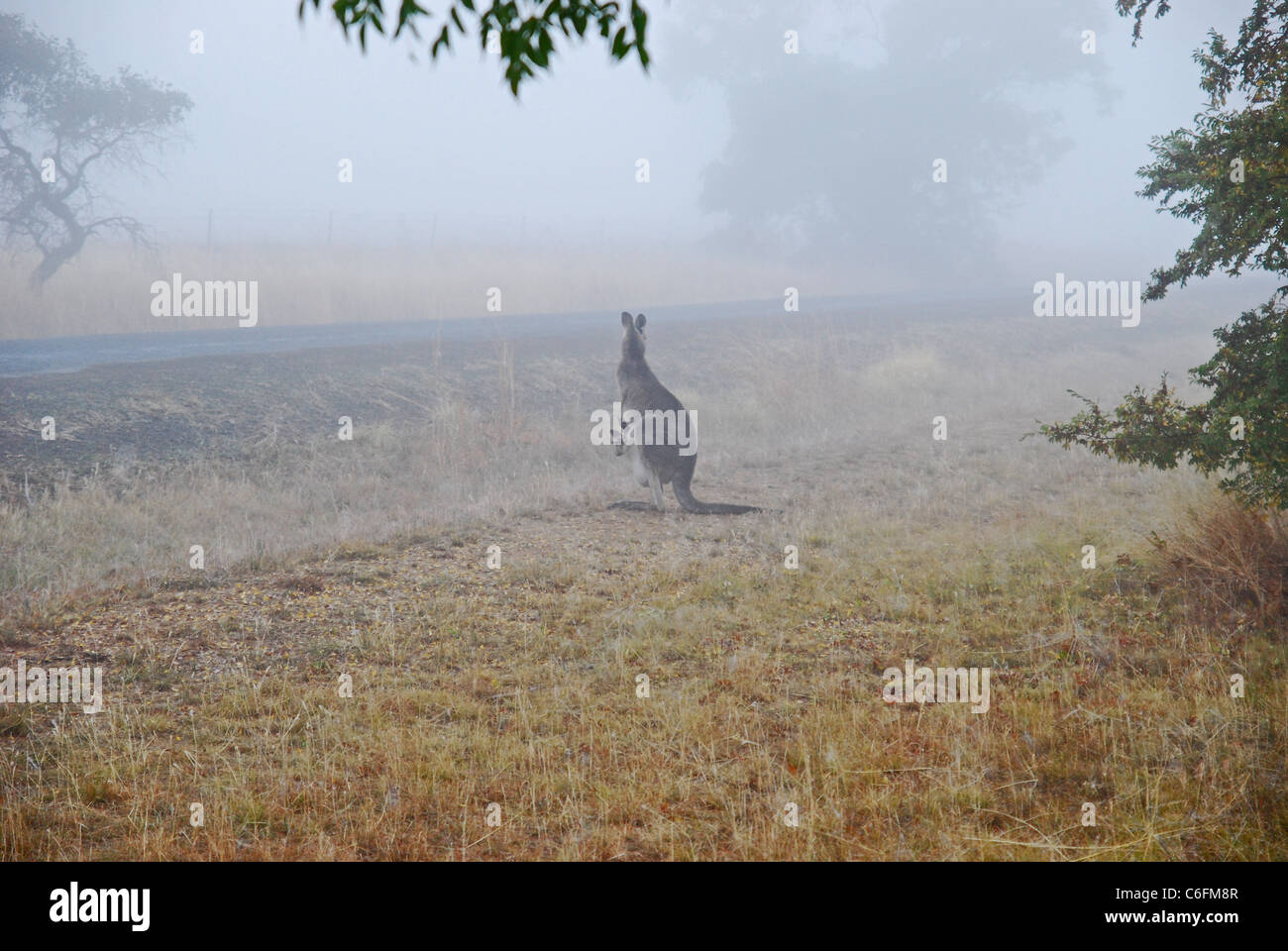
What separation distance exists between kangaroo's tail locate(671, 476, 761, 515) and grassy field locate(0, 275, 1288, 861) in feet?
0.73

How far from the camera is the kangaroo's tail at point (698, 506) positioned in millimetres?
10945

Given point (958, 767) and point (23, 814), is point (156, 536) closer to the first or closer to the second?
point (23, 814)

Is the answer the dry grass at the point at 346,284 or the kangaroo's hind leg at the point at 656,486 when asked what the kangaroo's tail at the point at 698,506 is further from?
the dry grass at the point at 346,284

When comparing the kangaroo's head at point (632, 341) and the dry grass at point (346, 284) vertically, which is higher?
the dry grass at point (346, 284)

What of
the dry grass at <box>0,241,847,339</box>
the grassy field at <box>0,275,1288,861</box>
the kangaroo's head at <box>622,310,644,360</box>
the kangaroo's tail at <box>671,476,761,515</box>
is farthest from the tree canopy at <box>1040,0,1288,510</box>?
the dry grass at <box>0,241,847,339</box>

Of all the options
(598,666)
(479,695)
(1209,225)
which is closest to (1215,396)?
(1209,225)

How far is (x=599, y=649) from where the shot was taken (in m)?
6.73

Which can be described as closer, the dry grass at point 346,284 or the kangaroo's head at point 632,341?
the kangaroo's head at point 632,341

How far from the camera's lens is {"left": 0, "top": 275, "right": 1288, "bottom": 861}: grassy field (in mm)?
4336

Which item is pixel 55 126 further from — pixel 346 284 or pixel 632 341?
pixel 632 341

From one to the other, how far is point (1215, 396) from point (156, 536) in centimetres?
1044

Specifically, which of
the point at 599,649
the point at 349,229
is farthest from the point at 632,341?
the point at 349,229

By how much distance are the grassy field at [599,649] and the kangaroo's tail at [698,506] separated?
22cm

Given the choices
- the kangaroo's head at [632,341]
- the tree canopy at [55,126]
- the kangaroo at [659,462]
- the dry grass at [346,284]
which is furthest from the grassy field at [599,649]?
the tree canopy at [55,126]
